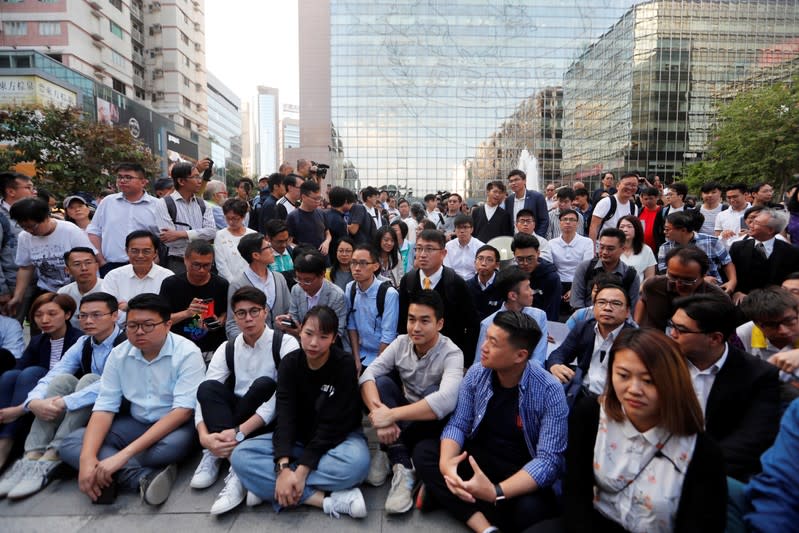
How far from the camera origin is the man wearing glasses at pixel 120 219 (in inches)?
178

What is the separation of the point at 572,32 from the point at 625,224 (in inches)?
1916

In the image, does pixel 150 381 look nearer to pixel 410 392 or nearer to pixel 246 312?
pixel 246 312

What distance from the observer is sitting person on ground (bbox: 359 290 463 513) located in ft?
9.43

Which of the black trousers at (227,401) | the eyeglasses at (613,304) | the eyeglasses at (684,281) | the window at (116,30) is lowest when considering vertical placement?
the black trousers at (227,401)

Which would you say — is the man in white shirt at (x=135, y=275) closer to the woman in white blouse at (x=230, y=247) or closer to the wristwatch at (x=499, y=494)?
the woman in white blouse at (x=230, y=247)

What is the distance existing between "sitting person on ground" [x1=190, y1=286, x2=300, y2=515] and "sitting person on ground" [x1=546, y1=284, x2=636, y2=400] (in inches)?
82.4

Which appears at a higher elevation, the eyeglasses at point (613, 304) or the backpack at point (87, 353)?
the eyeglasses at point (613, 304)

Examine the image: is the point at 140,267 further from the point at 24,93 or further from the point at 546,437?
the point at 24,93

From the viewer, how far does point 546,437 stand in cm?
243

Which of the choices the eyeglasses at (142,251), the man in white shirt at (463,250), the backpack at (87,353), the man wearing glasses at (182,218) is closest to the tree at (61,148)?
the man wearing glasses at (182,218)

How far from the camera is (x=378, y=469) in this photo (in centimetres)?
304

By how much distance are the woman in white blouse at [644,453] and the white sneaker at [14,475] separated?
3.52 meters

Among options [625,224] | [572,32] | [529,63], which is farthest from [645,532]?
[572,32]

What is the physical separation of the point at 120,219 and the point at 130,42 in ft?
142
